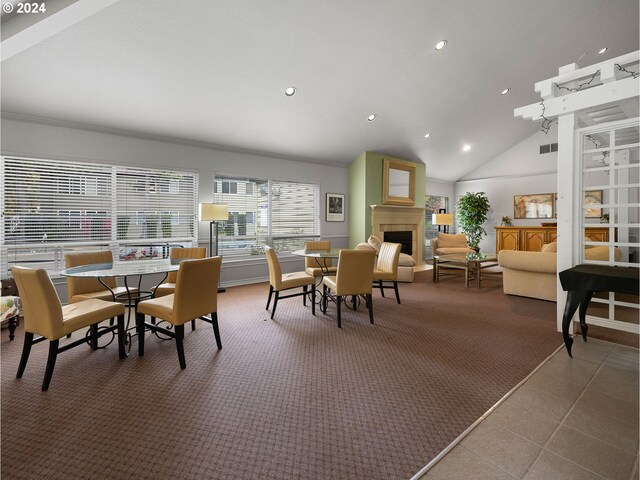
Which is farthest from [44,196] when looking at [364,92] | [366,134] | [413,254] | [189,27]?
[413,254]

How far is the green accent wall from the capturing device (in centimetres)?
683

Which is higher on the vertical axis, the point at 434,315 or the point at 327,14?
the point at 327,14

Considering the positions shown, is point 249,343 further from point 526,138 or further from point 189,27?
point 526,138

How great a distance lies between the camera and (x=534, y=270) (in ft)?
14.4

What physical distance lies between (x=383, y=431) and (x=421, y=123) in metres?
5.85

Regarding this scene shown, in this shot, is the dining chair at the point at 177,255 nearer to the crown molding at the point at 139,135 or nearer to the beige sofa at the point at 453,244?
the crown molding at the point at 139,135

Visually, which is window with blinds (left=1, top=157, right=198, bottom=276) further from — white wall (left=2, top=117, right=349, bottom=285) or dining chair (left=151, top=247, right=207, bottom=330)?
dining chair (left=151, top=247, right=207, bottom=330)

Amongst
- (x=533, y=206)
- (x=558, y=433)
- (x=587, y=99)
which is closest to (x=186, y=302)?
(x=558, y=433)

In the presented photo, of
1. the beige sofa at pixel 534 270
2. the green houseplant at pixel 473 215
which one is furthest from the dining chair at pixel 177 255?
the green houseplant at pixel 473 215

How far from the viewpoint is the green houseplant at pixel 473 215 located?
8547 mm

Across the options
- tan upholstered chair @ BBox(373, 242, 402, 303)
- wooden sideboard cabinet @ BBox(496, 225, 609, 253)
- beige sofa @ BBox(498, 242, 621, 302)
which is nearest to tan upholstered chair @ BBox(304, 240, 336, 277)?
tan upholstered chair @ BBox(373, 242, 402, 303)

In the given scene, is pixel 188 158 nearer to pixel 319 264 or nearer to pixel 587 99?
pixel 319 264

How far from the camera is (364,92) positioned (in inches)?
193

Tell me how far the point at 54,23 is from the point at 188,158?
293cm
